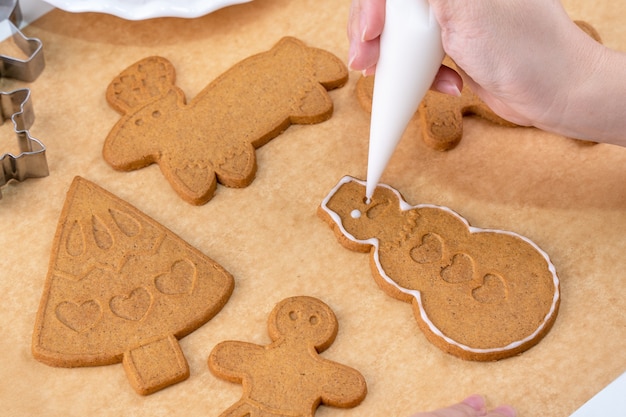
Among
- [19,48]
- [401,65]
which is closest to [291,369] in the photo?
[401,65]

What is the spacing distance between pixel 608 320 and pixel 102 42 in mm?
997

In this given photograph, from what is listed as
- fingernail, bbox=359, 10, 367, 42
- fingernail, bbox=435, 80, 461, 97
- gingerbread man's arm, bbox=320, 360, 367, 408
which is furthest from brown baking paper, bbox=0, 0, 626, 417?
fingernail, bbox=359, 10, 367, 42

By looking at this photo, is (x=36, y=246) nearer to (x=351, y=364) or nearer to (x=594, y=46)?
(x=351, y=364)

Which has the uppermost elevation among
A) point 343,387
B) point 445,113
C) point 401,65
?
point 401,65

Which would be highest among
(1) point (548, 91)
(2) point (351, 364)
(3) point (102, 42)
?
(1) point (548, 91)

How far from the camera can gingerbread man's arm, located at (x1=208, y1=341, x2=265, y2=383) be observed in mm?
1200

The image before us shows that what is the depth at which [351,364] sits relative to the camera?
1228mm

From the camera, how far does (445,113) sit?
4.90 ft

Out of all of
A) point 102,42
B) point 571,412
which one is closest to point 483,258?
point 571,412

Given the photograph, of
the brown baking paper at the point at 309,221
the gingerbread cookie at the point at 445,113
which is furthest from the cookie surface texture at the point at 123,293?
the gingerbread cookie at the point at 445,113

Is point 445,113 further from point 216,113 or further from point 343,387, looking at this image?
point 343,387

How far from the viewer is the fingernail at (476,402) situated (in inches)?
45.6

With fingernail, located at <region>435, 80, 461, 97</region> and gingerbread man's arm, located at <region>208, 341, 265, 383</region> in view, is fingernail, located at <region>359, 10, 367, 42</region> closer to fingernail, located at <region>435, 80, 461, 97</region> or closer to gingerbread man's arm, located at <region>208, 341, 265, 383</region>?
fingernail, located at <region>435, 80, 461, 97</region>

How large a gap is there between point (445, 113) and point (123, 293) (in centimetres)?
60
